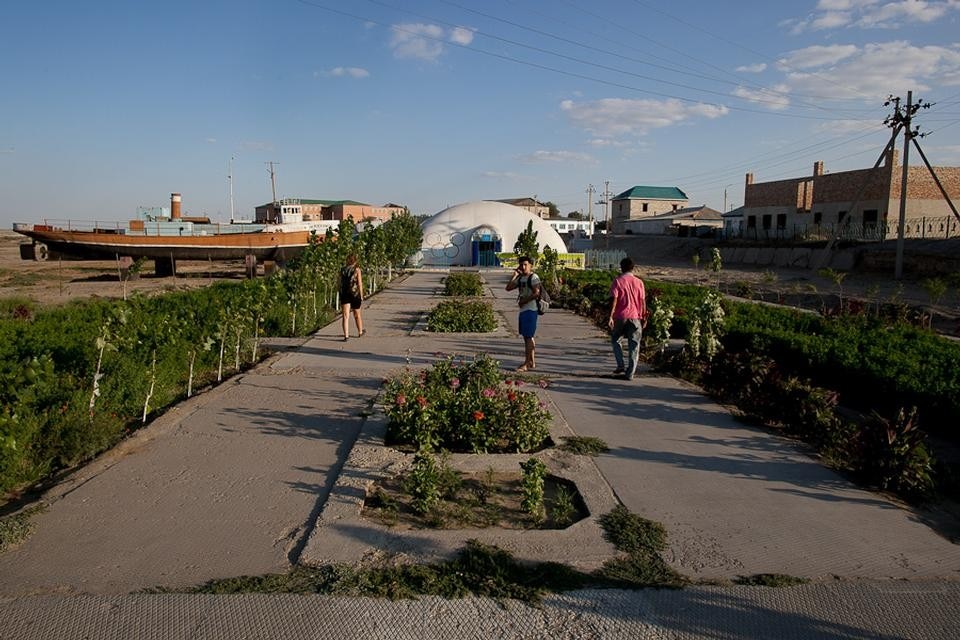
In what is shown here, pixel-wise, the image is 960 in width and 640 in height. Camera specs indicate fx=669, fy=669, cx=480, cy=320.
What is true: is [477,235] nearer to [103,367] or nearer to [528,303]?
[528,303]

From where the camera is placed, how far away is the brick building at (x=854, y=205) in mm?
39531

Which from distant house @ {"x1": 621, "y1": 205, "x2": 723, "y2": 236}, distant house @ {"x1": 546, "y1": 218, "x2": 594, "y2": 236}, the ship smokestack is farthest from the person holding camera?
distant house @ {"x1": 546, "y1": 218, "x2": 594, "y2": 236}

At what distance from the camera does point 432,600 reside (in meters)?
3.28

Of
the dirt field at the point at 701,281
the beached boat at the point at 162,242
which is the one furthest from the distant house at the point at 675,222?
the beached boat at the point at 162,242

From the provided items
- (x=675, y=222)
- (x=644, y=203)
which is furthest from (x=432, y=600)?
(x=644, y=203)

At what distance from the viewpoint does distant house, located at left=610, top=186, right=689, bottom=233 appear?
8975 centimetres

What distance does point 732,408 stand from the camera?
714 cm

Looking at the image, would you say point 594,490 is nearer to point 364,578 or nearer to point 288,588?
point 364,578

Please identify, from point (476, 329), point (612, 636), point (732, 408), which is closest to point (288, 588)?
point (612, 636)

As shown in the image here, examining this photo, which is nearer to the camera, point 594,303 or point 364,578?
point 364,578

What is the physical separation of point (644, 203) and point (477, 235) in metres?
53.2

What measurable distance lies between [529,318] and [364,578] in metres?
5.51

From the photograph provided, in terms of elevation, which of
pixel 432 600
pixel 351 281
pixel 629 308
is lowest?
pixel 432 600

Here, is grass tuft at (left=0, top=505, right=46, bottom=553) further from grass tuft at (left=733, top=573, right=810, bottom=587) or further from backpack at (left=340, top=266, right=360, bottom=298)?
backpack at (left=340, top=266, right=360, bottom=298)
